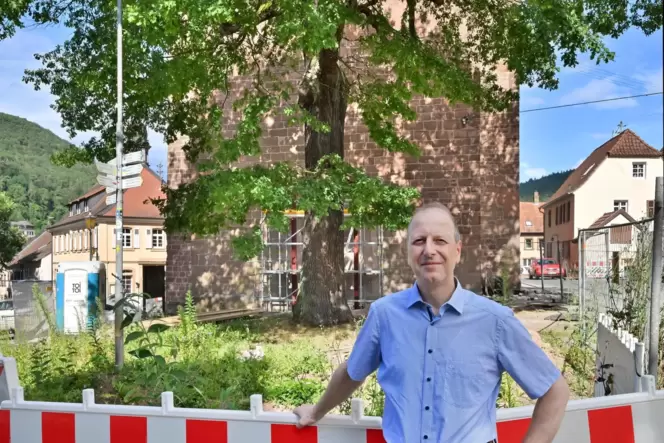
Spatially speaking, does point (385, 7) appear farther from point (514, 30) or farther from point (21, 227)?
point (21, 227)

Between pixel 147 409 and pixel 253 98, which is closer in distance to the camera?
pixel 147 409

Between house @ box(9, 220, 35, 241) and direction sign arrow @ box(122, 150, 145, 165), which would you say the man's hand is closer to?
direction sign arrow @ box(122, 150, 145, 165)

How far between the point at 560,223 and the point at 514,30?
4092cm

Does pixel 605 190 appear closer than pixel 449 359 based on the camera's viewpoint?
No

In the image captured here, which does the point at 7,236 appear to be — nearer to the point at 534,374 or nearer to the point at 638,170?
the point at 534,374

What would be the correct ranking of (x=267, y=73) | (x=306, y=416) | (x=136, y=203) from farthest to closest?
1. (x=136, y=203)
2. (x=267, y=73)
3. (x=306, y=416)

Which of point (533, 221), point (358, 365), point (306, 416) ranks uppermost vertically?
point (533, 221)

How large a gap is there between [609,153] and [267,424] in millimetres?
43094

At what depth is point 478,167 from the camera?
56.5 feet

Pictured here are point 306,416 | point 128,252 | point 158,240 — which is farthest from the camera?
point 128,252

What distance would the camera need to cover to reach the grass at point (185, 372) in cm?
519

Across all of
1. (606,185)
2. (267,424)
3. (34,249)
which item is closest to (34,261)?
(34,249)

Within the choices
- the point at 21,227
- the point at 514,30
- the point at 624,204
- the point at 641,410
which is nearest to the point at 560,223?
the point at 624,204

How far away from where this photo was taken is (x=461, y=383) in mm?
1852
